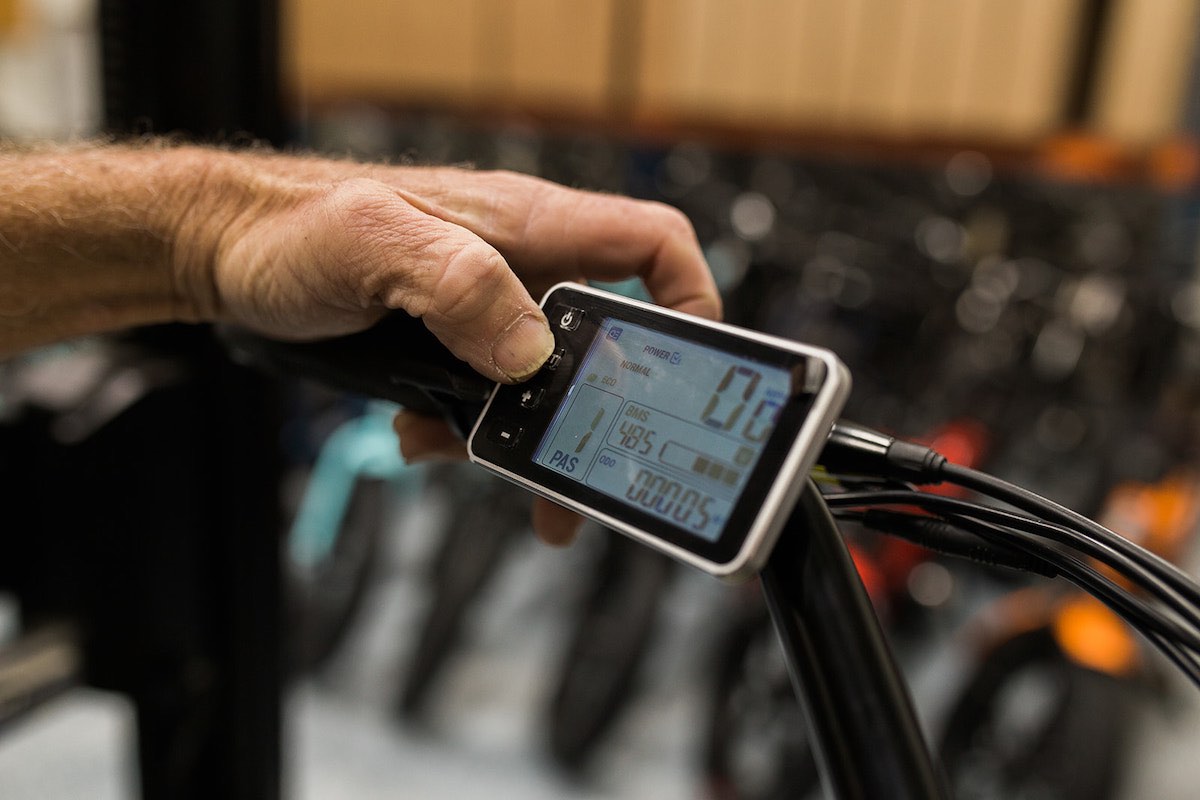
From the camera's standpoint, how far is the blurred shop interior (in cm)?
93

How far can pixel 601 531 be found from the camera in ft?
6.31

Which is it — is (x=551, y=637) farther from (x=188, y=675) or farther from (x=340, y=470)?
(x=188, y=675)

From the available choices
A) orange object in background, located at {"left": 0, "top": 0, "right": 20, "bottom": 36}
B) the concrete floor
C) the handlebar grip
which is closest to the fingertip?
the handlebar grip

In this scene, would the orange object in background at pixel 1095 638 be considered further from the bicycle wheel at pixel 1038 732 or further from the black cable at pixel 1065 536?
the black cable at pixel 1065 536

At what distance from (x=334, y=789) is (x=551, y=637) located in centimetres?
62

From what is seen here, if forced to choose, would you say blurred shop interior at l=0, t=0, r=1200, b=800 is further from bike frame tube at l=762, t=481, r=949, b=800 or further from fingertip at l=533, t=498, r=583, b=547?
bike frame tube at l=762, t=481, r=949, b=800

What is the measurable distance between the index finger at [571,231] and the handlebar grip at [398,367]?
8 centimetres

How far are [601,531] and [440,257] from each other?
1.47m

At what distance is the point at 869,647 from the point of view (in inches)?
16.9

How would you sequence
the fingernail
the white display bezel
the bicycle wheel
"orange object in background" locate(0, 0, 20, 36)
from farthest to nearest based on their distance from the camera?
the bicycle wheel → "orange object in background" locate(0, 0, 20, 36) → the fingernail → the white display bezel

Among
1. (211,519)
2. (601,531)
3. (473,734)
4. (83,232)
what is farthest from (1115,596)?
(473,734)

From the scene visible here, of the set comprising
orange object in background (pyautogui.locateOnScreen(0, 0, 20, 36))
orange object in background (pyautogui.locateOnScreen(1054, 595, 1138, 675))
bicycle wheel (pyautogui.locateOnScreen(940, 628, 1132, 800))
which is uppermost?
orange object in background (pyautogui.locateOnScreen(0, 0, 20, 36))

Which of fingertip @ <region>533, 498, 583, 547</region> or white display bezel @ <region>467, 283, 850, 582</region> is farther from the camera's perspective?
fingertip @ <region>533, 498, 583, 547</region>

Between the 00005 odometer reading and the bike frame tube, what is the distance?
0.15 ft
